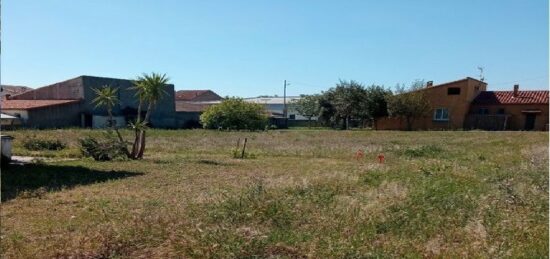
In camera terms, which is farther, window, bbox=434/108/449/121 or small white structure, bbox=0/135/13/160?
window, bbox=434/108/449/121

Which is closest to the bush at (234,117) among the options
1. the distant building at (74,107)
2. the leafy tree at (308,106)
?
the distant building at (74,107)

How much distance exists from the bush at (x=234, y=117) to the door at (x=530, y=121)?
24.6 m

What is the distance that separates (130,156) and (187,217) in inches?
458

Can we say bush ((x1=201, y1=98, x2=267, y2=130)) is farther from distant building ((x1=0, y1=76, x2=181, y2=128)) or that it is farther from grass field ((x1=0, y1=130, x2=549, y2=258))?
grass field ((x1=0, y1=130, x2=549, y2=258))

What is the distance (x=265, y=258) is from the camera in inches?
197

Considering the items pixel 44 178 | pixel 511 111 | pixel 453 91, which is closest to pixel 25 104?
pixel 44 178

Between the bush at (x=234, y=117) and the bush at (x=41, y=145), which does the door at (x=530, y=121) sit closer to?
the bush at (x=234, y=117)

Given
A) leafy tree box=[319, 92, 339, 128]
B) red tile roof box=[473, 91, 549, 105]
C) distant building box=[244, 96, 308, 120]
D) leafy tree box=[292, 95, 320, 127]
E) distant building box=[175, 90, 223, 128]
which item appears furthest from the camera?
distant building box=[244, 96, 308, 120]

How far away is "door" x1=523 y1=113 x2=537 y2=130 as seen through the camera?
4584cm

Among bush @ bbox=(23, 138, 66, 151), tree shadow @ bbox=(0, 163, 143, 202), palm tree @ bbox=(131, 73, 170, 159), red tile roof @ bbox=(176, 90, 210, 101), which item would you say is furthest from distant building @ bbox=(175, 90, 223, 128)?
tree shadow @ bbox=(0, 163, 143, 202)

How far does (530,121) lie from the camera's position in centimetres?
4616

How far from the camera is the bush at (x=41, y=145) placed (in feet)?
71.5

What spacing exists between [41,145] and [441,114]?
125 feet

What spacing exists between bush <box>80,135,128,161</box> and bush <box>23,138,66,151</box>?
4843 mm
